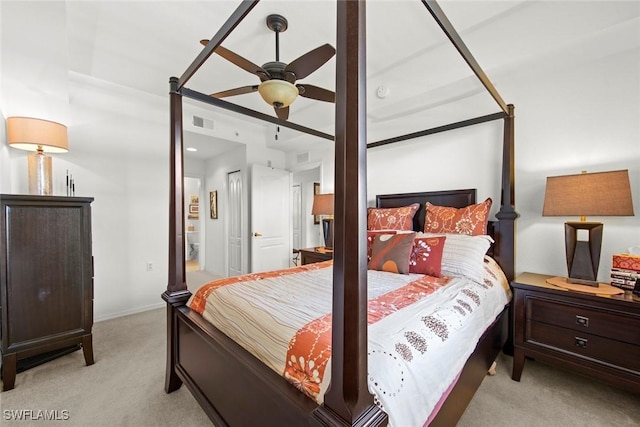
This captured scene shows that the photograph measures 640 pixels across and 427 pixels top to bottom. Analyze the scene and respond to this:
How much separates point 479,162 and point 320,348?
8.00 feet

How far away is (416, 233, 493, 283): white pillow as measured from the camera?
188 cm

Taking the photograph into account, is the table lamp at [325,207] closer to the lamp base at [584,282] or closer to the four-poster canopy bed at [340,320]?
the four-poster canopy bed at [340,320]

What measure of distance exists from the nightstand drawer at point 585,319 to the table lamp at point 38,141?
4027 mm

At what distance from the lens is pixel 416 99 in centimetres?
275

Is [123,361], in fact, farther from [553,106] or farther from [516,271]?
[553,106]

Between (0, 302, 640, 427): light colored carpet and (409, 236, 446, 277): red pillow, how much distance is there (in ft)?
2.87

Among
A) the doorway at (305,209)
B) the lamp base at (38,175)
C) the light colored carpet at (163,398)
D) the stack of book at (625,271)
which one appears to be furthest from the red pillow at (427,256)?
the doorway at (305,209)

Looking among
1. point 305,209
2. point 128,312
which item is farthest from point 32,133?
point 305,209

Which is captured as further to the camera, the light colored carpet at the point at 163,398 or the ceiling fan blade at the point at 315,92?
the ceiling fan blade at the point at 315,92

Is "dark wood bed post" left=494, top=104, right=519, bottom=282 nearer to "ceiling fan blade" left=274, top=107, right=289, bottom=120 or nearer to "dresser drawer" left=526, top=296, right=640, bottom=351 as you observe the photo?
"dresser drawer" left=526, top=296, right=640, bottom=351

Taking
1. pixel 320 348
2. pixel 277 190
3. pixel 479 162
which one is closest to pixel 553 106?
pixel 479 162

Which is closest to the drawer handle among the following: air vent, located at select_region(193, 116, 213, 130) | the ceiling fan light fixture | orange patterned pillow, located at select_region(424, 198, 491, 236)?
orange patterned pillow, located at select_region(424, 198, 491, 236)

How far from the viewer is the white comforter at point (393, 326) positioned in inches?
35.0

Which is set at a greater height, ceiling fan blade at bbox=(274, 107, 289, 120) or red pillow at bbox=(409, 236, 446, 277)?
ceiling fan blade at bbox=(274, 107, 289, 120)
